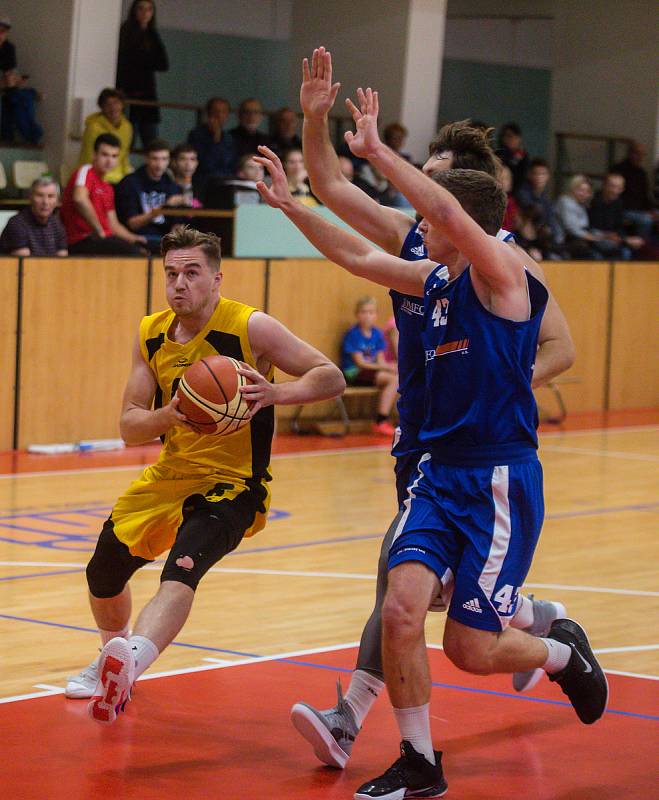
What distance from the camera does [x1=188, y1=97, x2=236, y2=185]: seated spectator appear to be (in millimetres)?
15703

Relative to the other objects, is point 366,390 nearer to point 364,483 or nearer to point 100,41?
point 364,483

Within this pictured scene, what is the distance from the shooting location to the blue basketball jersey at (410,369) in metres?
5.07

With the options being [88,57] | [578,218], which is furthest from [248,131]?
[578,218]

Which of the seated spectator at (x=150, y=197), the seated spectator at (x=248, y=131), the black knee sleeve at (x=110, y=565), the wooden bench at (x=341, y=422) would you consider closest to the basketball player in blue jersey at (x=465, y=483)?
the black knee sleeve at (x=110, y=565)

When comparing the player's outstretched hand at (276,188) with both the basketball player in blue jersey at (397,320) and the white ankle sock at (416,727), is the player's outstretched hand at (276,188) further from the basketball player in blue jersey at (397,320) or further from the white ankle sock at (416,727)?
the white ankle sock at (416,727)

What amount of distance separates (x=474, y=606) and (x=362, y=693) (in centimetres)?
65

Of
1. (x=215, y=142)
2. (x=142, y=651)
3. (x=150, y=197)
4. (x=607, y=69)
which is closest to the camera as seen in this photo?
(x=142, y=651)

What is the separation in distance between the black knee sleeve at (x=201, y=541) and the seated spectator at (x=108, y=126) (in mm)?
9495

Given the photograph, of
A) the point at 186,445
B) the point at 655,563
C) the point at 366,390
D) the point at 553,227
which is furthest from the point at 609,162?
the point at 186,445

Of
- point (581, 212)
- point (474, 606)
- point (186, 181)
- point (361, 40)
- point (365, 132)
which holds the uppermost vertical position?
point (361, 40)

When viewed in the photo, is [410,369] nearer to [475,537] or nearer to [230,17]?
[475,537]

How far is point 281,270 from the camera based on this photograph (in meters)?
14.1

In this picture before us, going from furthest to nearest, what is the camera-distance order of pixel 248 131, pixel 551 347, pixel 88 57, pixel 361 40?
pixel 361 40 < pixel 248 131 < pixel 88 57 < pixel 551 347

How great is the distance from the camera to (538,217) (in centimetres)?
1722
